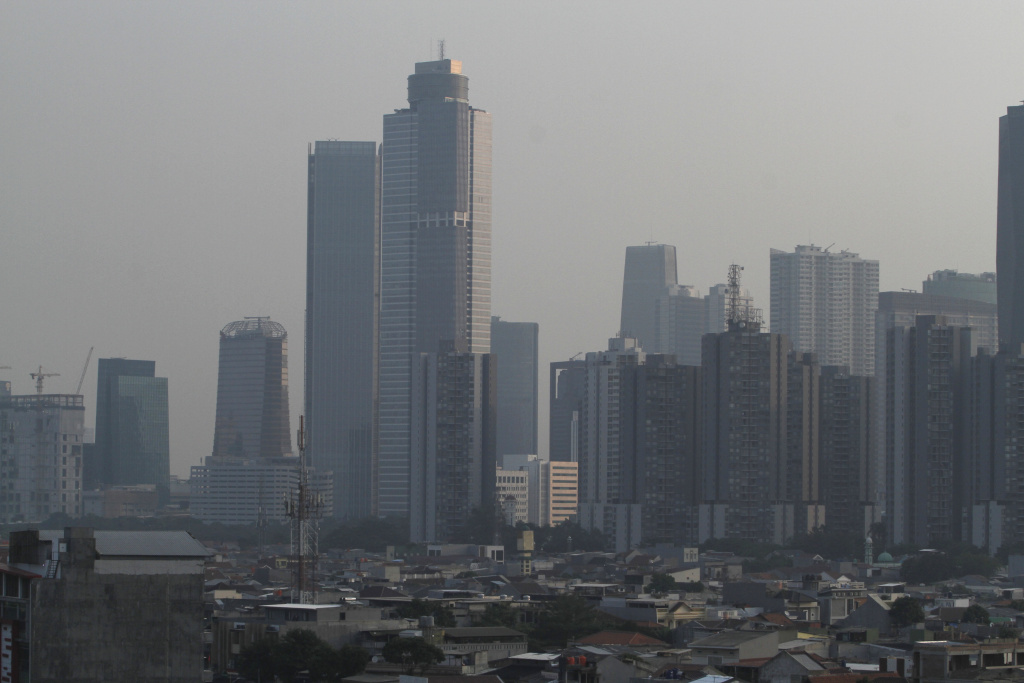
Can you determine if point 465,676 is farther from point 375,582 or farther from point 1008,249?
point 1008,249

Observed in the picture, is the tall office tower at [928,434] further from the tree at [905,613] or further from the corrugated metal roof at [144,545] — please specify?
the corrugated metal roof at [144,545]

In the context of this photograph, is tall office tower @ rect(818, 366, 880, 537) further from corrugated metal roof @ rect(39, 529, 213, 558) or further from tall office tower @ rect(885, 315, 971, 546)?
corrugated metal roof @ rect(39, 529, 213, 558)

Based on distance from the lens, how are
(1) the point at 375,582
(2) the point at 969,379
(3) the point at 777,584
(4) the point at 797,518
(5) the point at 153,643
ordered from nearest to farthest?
1. (5) the point at 153,643
2. (3) the point at 777,584
3. (1) the point at 375,582
4. (2) the point at 969,379
5. (4) the point at 797,518

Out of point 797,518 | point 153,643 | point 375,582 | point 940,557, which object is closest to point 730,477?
point 797,518

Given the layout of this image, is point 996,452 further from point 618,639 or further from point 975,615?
point 618,639

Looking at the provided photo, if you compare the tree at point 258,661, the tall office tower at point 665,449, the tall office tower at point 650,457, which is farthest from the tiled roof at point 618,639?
the tall office tower at point 650,457

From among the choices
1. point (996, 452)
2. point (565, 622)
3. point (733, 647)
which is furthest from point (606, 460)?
point (733, 647)

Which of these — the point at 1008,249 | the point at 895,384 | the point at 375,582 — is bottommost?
the point at 375,582
